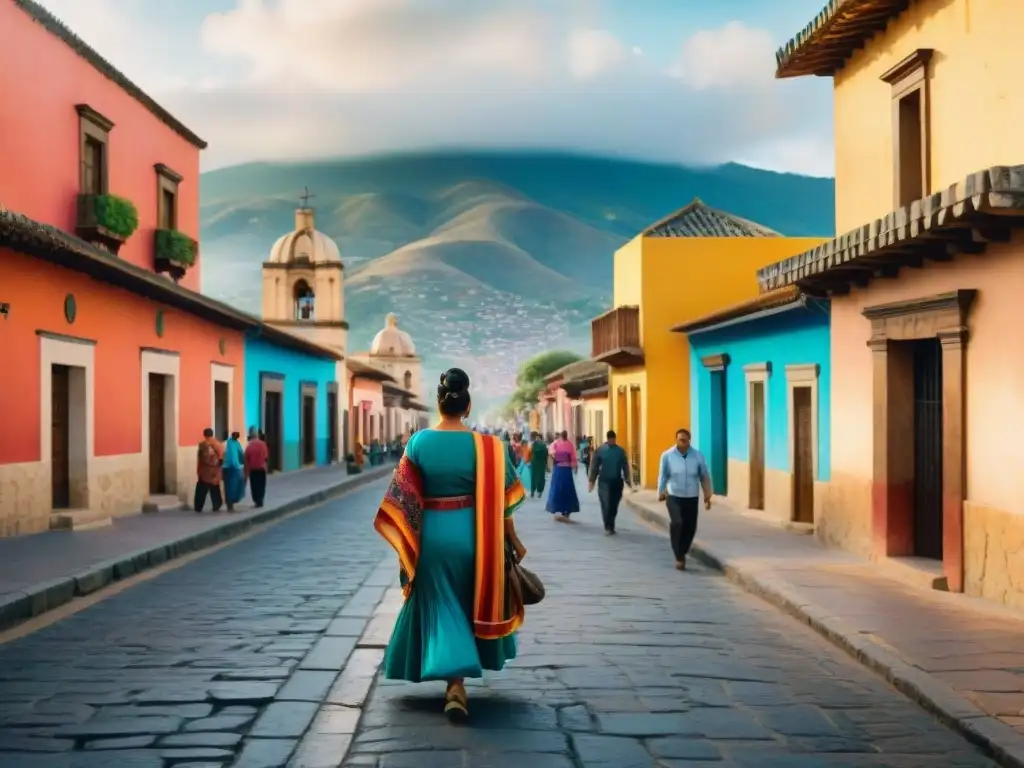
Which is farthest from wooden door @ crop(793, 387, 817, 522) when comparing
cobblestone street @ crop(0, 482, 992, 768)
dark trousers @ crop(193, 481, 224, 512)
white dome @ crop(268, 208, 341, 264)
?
white dome @ crop(268, 208, 341, 264)

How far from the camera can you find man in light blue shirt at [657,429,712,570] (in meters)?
Answer: 13.2

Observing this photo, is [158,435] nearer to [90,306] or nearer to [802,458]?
[90,306]

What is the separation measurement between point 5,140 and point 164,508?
20.7 ft

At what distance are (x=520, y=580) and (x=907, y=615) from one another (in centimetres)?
424

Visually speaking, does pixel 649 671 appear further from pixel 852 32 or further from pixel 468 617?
pixel 852 32

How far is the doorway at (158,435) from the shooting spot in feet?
73.1

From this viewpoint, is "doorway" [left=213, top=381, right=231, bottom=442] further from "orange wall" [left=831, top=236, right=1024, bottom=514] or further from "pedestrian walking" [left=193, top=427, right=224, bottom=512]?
"orange wall" [left=831, top=236, right=1024, bottom=514]

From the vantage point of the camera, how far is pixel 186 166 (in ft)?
93.1

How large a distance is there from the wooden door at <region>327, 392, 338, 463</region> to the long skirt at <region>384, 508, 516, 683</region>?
3934 cm

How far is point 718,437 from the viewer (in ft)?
82.6

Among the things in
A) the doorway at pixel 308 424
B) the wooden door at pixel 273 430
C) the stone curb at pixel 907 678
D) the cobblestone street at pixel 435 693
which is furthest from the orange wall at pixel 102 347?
the doorway at pixel 308 424

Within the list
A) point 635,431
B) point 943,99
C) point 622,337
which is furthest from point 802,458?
point 635,431

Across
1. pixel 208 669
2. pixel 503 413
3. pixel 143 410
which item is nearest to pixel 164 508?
pixel 143 410

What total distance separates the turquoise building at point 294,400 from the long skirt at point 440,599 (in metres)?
24.9
